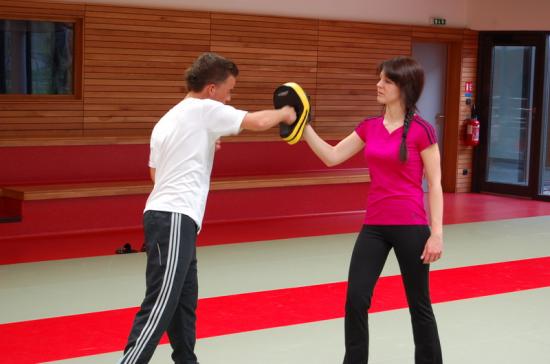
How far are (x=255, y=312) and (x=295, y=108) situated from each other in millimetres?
2164

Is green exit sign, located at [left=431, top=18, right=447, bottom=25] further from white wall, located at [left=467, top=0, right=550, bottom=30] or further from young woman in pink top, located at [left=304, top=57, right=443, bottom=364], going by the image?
young woman in pink top, located at [left=304, top=57, right=443, bottom=364]

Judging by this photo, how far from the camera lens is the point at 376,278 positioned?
3.92 m

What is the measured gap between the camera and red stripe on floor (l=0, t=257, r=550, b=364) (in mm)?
4941

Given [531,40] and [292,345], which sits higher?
[531,40]

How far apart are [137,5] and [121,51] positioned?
0.51m

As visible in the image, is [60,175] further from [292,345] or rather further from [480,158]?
[480,158]

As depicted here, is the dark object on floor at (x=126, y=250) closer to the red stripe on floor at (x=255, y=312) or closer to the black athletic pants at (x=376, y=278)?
the red stripe on floor at (x=255, y=312)

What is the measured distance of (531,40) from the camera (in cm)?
1174

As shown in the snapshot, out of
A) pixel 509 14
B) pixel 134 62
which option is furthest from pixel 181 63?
pixel 509 14

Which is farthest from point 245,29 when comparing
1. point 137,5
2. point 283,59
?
point 137,5

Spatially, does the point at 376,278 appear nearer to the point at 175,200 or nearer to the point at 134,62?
the point at 175,200

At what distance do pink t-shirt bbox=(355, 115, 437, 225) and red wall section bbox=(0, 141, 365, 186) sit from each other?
210 inches

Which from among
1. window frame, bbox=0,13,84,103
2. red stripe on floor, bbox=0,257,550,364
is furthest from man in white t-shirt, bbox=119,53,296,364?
window frame, bbox=0,13,84,103

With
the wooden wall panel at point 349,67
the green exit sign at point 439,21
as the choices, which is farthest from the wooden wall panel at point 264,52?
the green exit sign at point 439,21
